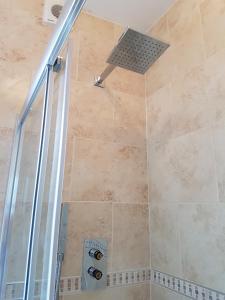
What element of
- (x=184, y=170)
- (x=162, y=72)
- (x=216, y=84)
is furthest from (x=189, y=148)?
(x=162, y=72)

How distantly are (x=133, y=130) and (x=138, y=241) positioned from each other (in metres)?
0.60

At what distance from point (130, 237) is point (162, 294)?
11.3 inches

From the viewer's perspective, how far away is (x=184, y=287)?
99cm

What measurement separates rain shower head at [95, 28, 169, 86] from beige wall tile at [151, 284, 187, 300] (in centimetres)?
105

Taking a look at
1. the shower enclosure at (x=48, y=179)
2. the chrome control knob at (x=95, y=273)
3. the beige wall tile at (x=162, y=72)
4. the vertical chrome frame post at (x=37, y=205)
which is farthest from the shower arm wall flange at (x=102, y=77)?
the chrome control knob at (x=95, y=273)

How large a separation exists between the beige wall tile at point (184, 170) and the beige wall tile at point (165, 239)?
0.06m

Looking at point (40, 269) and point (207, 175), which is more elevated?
point (207, 175)

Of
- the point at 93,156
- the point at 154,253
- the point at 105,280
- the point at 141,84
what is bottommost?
the point at 105,280

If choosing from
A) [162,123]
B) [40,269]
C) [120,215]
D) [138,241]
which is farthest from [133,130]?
[40,269]

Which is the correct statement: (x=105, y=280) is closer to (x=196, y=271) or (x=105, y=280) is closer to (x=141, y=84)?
(x=196, y=271)

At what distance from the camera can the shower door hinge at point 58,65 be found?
1.82ft

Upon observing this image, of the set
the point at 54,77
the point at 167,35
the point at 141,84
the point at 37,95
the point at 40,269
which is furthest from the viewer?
the point at 141,84

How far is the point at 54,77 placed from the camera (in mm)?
586

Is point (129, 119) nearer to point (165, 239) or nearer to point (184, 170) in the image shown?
point (184, 170)
